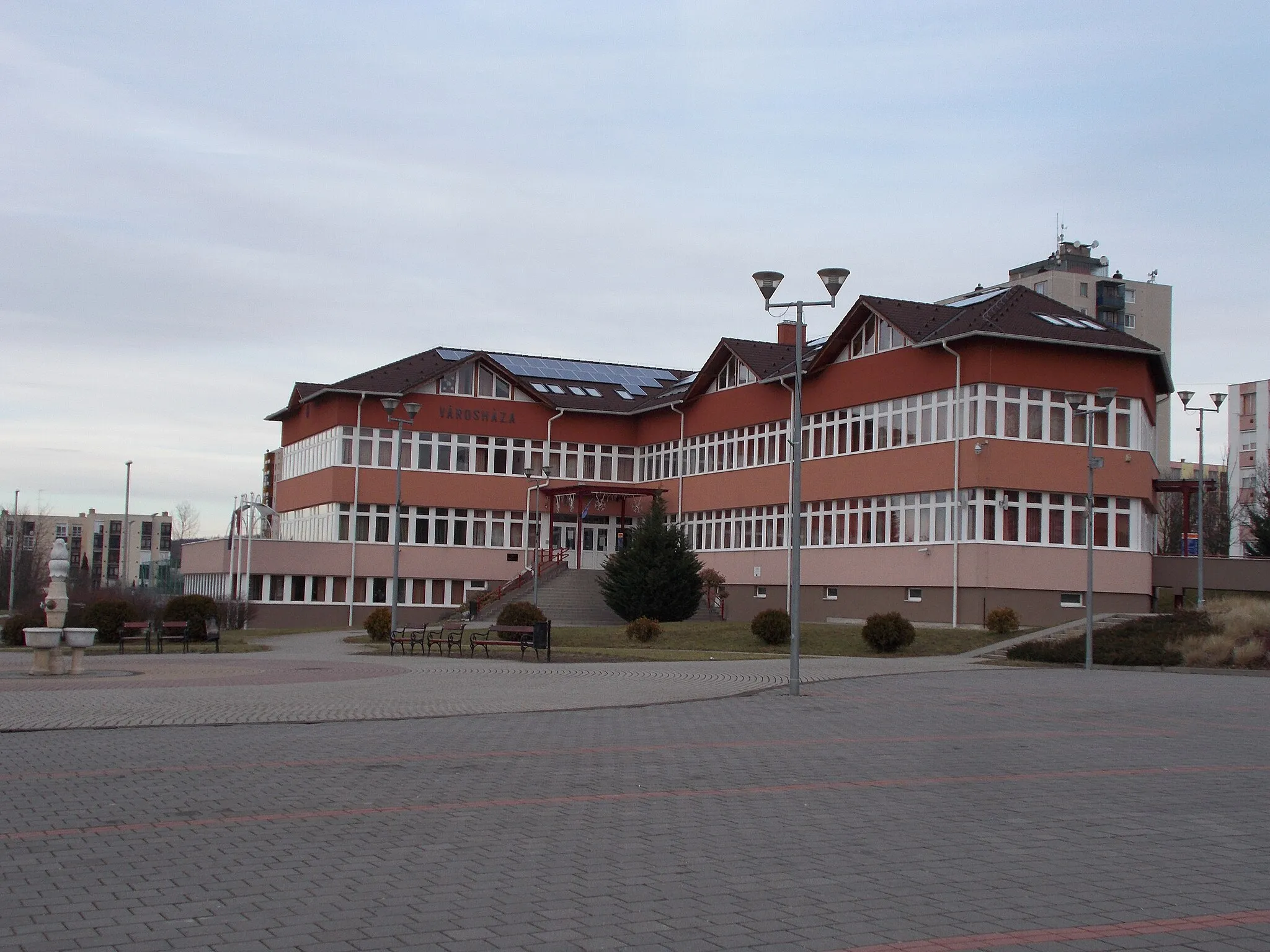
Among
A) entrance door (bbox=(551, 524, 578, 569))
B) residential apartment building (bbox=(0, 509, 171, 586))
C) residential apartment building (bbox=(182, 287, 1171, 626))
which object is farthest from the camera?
residential apartment building (bbox=(0, 509, 171, 586))

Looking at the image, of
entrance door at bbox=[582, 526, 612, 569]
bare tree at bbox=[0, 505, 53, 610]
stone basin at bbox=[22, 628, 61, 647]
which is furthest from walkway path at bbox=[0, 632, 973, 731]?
bare tree at bbox=[0, 505, 53, 610]

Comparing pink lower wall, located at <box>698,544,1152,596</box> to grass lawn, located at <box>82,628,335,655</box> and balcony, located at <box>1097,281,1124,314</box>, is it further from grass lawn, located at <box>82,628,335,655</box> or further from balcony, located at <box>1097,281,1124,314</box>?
balcony, located at <box>1097,281,1124,314</box>

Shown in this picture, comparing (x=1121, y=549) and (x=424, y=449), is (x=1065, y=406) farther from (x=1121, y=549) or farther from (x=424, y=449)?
(x=424, y=449)

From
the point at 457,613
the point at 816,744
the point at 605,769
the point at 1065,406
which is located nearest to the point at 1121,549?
the point at 1065,406

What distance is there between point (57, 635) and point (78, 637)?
0.35m

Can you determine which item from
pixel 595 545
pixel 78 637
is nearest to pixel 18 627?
pixel 78 637

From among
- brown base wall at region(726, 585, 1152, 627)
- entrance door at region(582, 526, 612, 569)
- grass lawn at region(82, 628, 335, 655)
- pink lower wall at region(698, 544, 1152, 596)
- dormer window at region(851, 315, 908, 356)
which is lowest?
grass lawn at region(82, 628, 335, 655)

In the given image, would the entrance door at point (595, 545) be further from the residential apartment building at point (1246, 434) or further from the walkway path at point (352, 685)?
the residential apartment building at point (1246, 434)

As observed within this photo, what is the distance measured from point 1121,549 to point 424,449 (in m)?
27.7

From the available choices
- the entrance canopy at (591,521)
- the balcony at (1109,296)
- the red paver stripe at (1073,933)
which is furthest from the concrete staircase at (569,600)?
the balcony at (1109,296)

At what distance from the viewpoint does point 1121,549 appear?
40.5m

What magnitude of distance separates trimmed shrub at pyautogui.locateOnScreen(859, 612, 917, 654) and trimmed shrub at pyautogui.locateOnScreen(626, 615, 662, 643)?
21.1 feet

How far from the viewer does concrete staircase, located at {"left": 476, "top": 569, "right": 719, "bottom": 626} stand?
51188 mm

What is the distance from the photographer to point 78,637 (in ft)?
69.6
